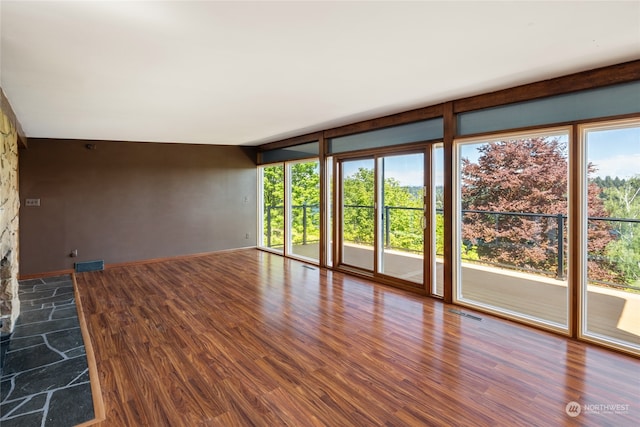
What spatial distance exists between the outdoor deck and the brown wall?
12.2ft

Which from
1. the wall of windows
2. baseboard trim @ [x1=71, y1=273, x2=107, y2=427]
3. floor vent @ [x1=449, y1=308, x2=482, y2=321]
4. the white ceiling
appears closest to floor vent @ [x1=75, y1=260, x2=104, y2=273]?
baseboard trim @ [x1=71, y1=273, x2=107, y2=427]

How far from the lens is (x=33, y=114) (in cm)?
419

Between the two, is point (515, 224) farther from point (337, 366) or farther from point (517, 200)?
point (337, 366)

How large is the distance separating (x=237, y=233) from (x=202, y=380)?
214 inches

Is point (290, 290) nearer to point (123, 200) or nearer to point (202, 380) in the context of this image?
point (202, 380)

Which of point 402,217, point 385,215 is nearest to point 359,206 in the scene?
point 385,215

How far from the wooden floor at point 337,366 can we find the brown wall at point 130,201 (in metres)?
A: 2.22

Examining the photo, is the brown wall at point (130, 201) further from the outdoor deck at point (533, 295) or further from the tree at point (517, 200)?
the tree at point (517, 200)

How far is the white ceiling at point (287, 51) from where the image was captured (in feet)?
6.31

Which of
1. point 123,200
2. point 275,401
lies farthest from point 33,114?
point 275,401

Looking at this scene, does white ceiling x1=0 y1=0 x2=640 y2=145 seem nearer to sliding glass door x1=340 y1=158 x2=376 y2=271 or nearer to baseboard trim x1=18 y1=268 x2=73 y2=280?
sliding glass door x1=340 y1=158 x2=376 y2=271

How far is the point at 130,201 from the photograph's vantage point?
653cm

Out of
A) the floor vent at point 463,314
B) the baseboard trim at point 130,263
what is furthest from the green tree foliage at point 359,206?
the baseboard trim at point 130,263

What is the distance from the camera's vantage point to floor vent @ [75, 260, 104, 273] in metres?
6.00
